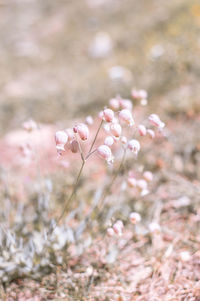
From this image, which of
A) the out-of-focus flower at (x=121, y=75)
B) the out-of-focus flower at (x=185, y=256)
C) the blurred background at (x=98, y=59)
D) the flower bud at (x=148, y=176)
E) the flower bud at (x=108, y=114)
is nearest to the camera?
the flower bud at (x=108, y=114)

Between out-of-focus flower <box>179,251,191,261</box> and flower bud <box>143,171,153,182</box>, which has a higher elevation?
flower bud <box>143,171,153,182</box>

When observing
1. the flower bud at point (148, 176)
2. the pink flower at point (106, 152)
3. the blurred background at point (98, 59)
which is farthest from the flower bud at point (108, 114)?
the blurred background at point (98, 59)

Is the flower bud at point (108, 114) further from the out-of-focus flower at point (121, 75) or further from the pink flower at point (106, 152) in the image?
the out-of-focus flower at point (121, 75)

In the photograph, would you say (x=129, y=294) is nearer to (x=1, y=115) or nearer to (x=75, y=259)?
(x=75, y=259)

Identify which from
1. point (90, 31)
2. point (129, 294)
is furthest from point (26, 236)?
point (90, 31)

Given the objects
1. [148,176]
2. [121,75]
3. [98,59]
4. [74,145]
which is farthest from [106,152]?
[98,59]

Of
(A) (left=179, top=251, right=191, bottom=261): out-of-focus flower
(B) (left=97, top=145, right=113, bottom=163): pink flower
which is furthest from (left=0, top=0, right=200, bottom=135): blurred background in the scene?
(B) (left=97, top=145, right=113, bottom=163): pink flower

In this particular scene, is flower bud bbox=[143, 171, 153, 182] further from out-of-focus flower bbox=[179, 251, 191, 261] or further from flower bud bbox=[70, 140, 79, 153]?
flower bud bbox=[70, 140, 79, 153]

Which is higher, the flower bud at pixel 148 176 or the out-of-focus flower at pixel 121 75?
the out-of-focus flower at pixel 121 75
